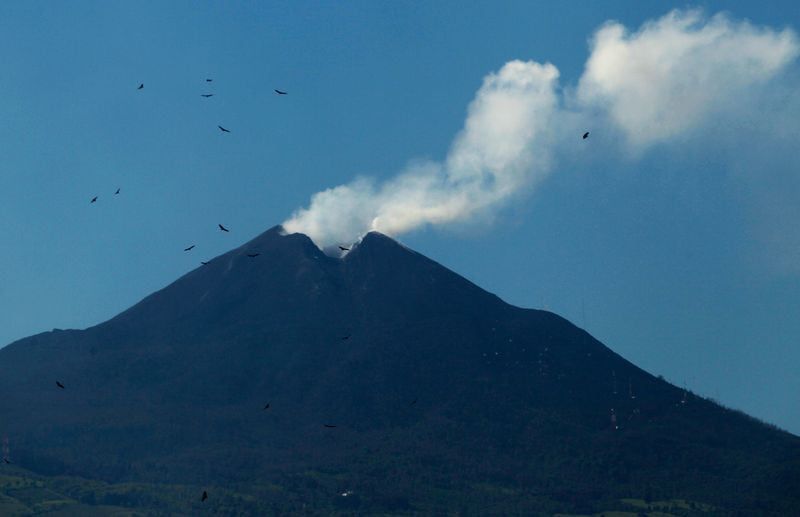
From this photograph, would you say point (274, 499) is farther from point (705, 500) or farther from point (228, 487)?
point (705, 500)

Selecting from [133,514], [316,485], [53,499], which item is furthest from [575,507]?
[53,499]

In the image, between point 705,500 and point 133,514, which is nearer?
point 133,514

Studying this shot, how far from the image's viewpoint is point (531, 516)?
7249 inches

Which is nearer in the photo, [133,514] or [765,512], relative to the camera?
[133,514]

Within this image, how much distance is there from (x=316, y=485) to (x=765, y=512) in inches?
2512

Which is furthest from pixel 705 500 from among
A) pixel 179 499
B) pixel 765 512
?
pixel 179 499

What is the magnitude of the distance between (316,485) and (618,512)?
4301 centimetres

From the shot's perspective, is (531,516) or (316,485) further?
(316,485)

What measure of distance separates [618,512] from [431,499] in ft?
85.7

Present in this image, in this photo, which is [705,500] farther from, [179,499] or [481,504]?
[179,499]

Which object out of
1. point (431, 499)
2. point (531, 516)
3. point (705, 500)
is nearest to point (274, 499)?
point (431, 499)

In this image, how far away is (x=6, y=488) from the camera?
192m

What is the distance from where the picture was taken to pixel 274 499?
18850 cm

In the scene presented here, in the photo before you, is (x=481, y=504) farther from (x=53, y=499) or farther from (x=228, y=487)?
(x=53, y=499)
